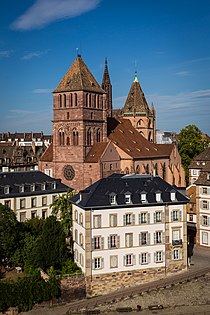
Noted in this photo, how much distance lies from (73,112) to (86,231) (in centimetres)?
3725

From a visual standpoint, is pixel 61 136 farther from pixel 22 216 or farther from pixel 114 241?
pixel 114 241

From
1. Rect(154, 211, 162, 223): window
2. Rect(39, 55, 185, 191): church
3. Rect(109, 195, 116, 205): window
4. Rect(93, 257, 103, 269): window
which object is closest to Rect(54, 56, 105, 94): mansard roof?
Rect(39, 55, 185, 191): church

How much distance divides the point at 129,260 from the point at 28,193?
22.1 m

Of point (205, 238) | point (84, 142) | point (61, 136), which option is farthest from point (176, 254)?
point (61, 136)

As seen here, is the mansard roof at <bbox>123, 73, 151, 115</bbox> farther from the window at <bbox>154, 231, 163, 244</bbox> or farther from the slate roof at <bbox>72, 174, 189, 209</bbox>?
the window at <bbox>154, 231, 163, 244</bbox>

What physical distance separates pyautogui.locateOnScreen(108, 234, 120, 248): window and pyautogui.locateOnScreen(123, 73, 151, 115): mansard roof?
208ft

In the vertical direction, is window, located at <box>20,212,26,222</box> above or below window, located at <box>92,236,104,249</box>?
above

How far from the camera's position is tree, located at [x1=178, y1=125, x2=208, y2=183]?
101000 mm

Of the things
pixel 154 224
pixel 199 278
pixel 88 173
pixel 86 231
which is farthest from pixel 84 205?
pixel 88 173

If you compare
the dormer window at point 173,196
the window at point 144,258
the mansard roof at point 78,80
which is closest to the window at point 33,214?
the window at point 144,258

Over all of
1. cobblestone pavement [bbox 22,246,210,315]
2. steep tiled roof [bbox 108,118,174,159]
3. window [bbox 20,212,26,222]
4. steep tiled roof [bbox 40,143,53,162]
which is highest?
steep tiled roof [bbox 108,118,174,159]

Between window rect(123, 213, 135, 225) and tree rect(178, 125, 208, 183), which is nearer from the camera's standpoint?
window rect(123, 213, 135, 225)

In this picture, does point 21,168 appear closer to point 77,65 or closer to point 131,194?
point 77,65

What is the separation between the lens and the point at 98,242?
48156mm
